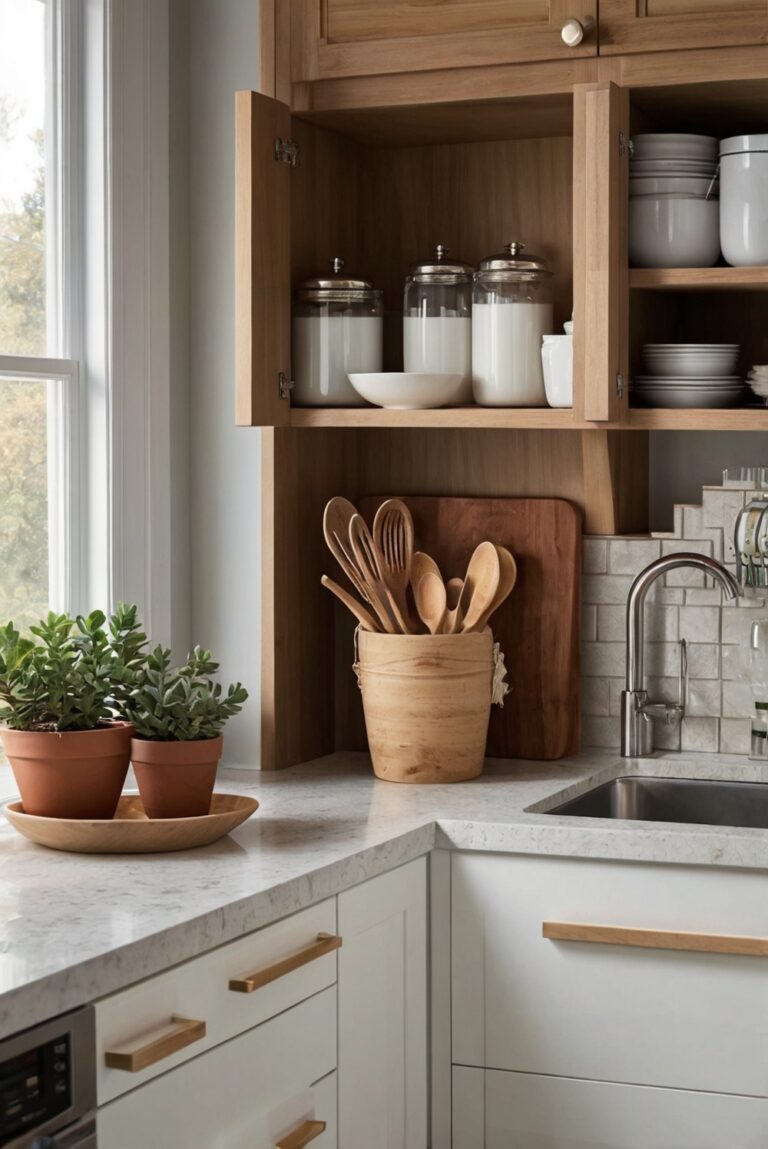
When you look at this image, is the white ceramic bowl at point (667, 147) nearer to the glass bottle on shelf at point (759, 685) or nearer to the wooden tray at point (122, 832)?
the glass bottle on shelf at point (759, 685)

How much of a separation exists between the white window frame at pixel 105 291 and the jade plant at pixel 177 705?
421 millimetres

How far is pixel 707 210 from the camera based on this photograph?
239cm

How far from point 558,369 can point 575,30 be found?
1.63 feet

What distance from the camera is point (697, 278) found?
7.68 feet

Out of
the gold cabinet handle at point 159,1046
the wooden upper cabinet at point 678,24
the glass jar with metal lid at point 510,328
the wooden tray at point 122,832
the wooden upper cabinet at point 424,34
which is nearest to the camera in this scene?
the gold cabinet handle at point 159,1046

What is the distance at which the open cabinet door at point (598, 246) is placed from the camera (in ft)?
7.45

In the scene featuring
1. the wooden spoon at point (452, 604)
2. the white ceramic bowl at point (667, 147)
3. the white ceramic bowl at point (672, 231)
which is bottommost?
the wooden spoon at point (452, 604)

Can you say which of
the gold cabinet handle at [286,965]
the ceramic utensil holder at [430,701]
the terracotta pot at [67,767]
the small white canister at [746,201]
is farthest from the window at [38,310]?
the small white canister at [746,201]

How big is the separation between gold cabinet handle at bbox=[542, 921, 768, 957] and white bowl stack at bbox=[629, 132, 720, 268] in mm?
1009

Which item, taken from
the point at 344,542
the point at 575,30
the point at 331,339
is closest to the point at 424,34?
the point at 575,30

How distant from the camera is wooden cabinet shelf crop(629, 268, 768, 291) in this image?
7.64 feet

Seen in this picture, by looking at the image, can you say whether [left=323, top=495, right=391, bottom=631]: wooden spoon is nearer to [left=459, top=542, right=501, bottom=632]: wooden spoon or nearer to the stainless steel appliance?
[left=459, top=542, right=501, bottom=632]: wooden spoon

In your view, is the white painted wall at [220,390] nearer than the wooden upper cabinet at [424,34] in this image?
No

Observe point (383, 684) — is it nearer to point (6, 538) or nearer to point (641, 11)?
point (6, 538)
